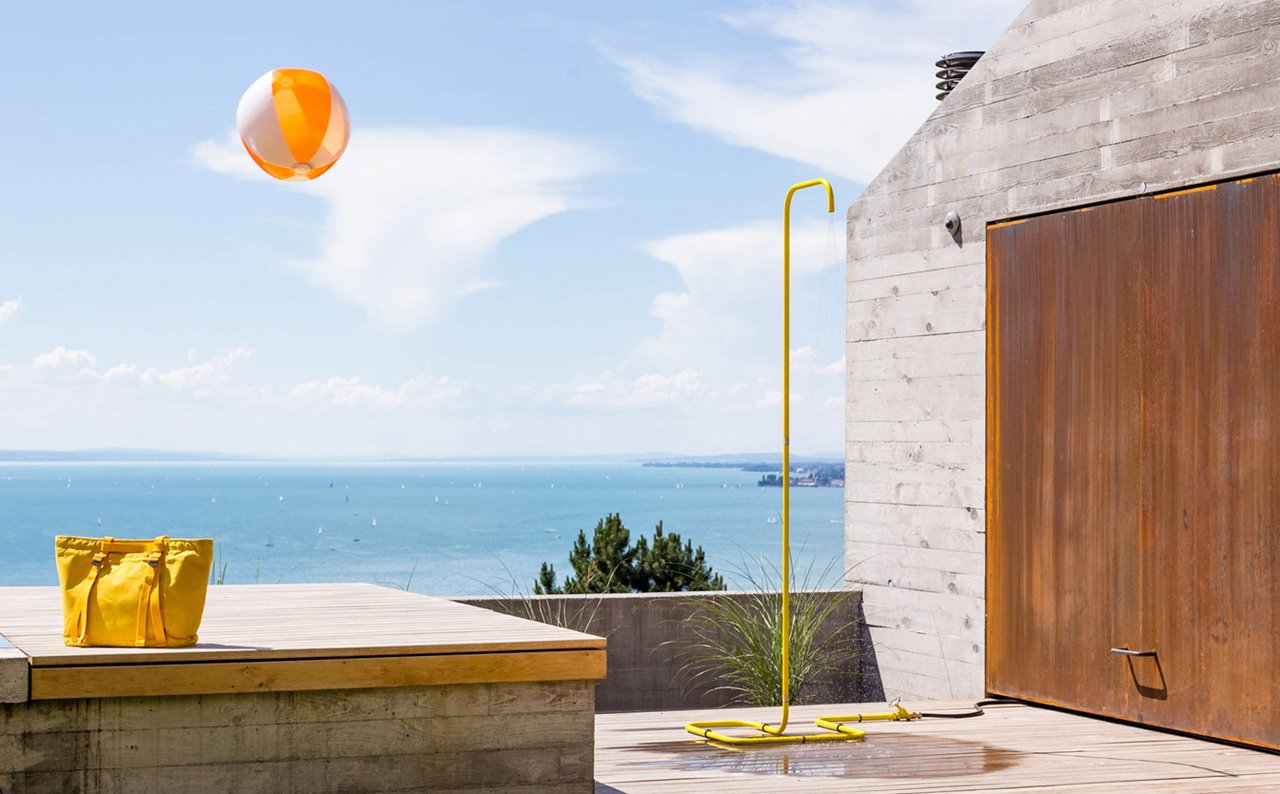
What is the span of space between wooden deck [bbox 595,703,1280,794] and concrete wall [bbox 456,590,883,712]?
3.76 ft

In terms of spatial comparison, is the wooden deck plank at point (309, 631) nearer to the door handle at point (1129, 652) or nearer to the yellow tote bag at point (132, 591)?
the yellow tote bag at point (132, 591)

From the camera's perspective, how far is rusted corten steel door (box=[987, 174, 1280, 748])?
17.2 ft

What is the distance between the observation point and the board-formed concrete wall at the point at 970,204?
18.0 feet

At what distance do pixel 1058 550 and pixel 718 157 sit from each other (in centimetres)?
5219

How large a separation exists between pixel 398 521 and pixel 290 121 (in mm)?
65688

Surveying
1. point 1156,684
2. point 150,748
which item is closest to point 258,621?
point 150,748

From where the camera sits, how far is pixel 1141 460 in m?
5.73

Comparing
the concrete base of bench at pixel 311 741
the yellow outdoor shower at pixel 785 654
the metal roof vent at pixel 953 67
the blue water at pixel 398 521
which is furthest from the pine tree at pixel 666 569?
the blue water at pixel 398 521

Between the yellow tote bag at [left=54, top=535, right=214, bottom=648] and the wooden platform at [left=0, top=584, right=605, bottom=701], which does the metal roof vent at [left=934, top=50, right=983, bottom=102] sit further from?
the yellow tote bag at [left=54, top=535, right=214, bottom=648]

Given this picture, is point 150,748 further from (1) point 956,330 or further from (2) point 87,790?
(1) point 956,330

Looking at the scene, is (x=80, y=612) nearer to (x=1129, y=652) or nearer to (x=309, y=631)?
(x=309, y=631)

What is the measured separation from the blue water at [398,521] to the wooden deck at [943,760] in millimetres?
32016

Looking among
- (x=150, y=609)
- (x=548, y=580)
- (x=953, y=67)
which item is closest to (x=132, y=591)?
(x=150, y=609)

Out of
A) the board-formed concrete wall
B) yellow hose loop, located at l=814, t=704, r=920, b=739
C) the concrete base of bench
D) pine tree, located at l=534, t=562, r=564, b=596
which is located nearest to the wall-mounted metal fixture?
the board-formed concrete wall
